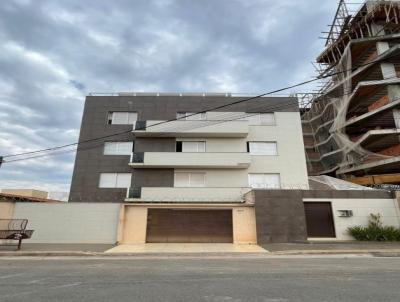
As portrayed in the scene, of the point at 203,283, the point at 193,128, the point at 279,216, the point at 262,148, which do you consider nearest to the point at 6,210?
the point at 193,128

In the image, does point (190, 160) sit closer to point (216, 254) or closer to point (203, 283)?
point (216, 254)

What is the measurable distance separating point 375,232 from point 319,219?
3075 millimetres

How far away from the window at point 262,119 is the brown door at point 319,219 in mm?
9171

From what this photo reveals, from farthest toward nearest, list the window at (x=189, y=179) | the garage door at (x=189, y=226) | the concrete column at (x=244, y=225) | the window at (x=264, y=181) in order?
1. the window at (x=189, y=179)
2. the window at (x=264, y=181)
3. the garage door at (x=189, y=226)
4. the concrete column at (x=244, y=225)

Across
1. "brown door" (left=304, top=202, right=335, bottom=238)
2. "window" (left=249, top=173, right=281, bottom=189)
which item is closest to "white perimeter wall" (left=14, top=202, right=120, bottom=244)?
"window" (left=249, top=173, right=281, bottom=189)

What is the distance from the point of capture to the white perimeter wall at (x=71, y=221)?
49.8 ft

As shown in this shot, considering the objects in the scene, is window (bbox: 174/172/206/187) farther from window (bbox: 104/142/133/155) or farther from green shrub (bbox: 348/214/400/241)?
green shrub (bbox: 348/214/400/241)

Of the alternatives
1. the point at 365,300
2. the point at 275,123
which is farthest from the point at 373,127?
the point at 365,300

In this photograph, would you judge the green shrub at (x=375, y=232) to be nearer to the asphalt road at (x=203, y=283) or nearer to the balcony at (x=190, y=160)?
the asphalt road at (x=203, y=283)

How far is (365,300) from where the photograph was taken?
457 cm

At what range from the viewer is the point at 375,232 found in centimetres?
1496

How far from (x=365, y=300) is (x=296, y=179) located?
17.3 metres

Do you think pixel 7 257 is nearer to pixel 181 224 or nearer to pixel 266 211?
pixel 181 224

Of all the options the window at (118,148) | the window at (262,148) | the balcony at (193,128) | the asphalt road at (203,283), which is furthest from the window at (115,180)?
the asphalt road at (203,283)
